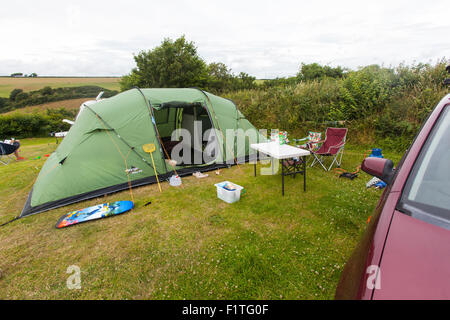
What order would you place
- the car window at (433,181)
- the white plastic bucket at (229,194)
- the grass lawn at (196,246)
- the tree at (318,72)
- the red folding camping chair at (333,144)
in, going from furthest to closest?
1. the tree at (318,72)
2. the red folding camping chair at (333,144)
3. the white plastic bucket at (229,194)
4. the grass lawn at (196,246)
5. the car window at (433,181)

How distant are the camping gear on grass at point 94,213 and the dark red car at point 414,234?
350 cm

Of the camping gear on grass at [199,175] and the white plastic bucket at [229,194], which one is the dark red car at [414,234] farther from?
the camping gear on grass at [199,175]

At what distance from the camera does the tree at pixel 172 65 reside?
21906 millimetres

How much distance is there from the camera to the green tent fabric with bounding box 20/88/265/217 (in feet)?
13.1

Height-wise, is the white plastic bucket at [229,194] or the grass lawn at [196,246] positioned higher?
the white plastic bucket at [229,194]

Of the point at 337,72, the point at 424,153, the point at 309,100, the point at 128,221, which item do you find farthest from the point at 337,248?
the point at 337,72

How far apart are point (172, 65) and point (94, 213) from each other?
68.8 ft

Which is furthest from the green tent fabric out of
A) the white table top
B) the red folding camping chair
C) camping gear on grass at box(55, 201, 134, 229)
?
the red folding camping chair

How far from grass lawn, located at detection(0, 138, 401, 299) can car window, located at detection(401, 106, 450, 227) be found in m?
1.38

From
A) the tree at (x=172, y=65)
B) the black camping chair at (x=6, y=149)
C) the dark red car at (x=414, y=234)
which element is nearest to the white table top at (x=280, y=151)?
the dark red car at (x=414, y=234)

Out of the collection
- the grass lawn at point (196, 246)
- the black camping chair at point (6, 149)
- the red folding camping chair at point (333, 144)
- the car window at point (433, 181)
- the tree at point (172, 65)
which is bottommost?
the grass lawn at point (196, 246)

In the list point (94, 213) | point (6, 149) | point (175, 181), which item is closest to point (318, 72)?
point (175, 181)

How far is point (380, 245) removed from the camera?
1.02 m
